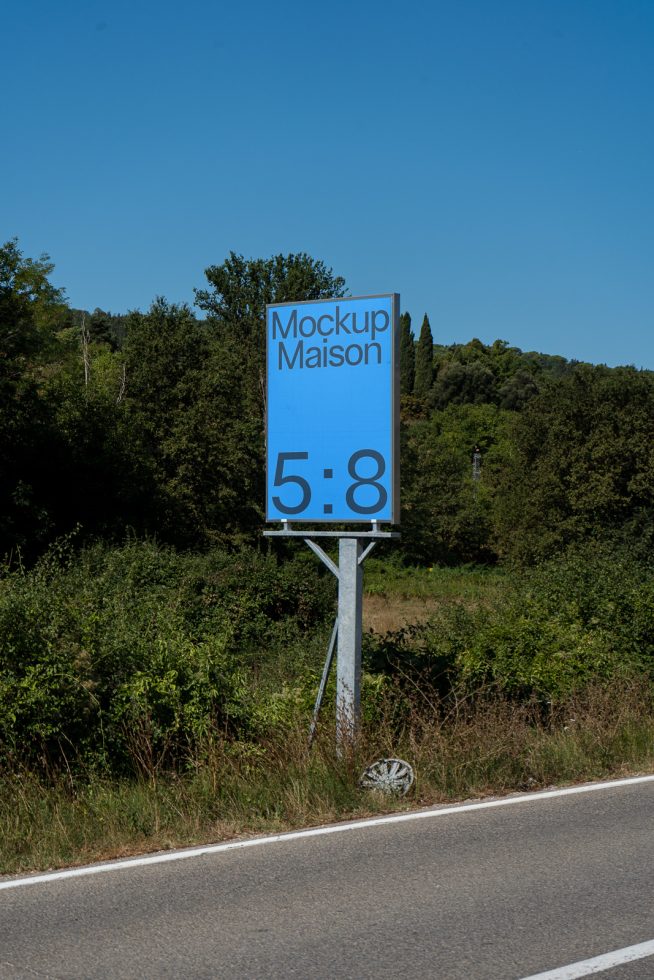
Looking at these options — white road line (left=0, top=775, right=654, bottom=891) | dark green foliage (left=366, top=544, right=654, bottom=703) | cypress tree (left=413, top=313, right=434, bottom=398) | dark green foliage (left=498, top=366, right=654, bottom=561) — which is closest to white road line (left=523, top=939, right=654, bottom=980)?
white road line (left=0, top=775, right=654, bottom=891)

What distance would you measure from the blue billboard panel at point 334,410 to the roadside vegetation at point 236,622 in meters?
1.76

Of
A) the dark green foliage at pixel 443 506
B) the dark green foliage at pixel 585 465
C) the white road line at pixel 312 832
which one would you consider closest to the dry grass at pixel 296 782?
the white road line at pixel 312 832

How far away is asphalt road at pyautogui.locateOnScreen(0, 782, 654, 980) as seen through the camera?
177 inches

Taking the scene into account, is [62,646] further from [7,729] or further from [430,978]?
[430,978]

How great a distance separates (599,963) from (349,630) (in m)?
4.77

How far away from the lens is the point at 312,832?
6.76m

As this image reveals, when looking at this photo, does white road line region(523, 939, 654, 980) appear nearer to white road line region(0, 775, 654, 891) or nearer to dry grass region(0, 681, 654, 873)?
white road line region(0, 775, 654, 891)

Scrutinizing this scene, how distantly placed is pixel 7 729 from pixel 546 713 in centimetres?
622

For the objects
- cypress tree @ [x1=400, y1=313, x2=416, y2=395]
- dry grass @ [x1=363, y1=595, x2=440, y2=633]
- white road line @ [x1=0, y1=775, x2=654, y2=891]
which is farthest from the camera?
cypress tree @ [x1=400, y1=313, x2=416, y2=395]

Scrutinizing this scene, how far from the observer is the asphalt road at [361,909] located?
14.8ft

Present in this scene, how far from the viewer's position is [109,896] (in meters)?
5.44

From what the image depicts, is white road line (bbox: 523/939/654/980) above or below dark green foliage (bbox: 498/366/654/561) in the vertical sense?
below

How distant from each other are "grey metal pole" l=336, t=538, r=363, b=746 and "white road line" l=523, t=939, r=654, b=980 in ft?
14.4

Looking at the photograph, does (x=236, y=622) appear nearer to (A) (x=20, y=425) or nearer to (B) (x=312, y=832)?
(A) (x=20, y=425)
